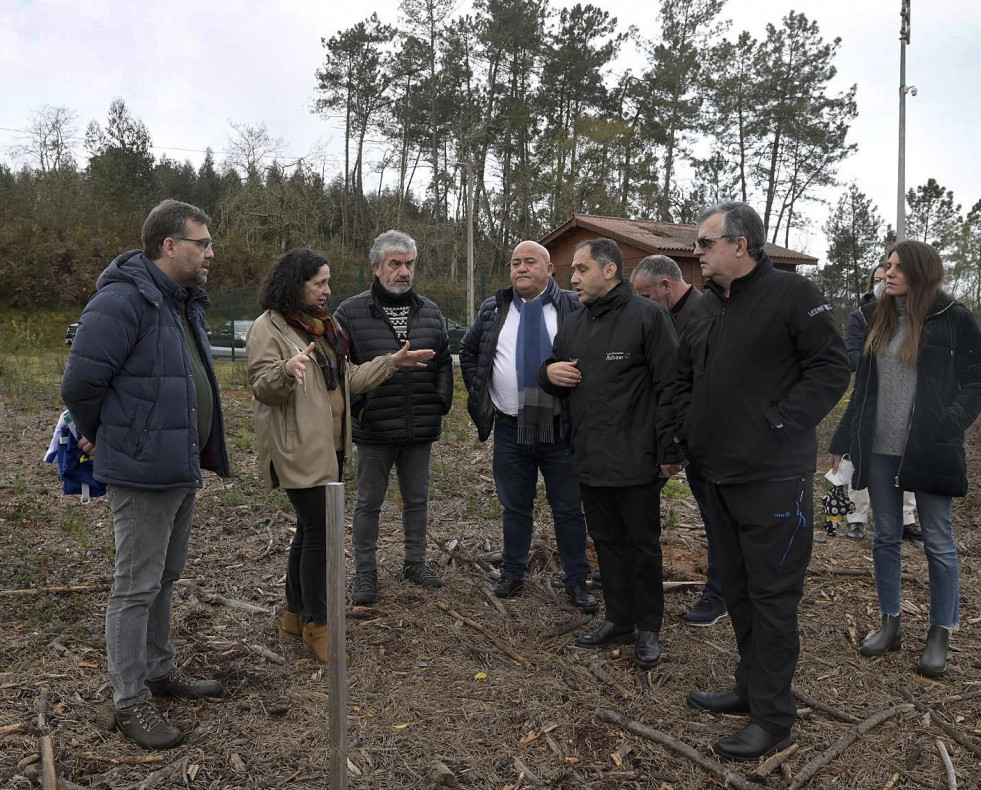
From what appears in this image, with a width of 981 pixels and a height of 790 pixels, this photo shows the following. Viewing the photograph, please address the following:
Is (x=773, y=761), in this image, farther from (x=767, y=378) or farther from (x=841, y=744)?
(x=767, y=378)

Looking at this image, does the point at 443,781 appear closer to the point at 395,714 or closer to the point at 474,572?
the point at 395,714

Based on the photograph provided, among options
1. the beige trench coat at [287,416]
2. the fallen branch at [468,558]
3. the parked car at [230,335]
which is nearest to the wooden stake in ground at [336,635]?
the beige trench coat at [287,416]

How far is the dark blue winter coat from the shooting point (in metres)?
2.96

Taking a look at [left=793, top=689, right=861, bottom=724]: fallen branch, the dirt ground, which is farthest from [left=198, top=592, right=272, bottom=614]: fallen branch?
[left=793, top=689, right=861, bottom=724]: fallen branch

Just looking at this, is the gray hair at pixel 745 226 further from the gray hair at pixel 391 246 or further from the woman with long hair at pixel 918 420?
the gray hair at pixel 391 246

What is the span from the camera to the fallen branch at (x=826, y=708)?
3.46 meters

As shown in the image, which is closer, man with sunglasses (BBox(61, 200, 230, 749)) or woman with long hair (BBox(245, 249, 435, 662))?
man with sunglasses (BBox(61, 200, 230, 749))

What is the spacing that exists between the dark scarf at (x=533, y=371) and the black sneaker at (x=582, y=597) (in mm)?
1008

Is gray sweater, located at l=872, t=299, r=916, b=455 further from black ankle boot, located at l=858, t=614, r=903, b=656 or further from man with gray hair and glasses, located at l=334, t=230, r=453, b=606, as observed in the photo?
man with gray hair and glasses, located at l=334, t=230, r=453, b=606

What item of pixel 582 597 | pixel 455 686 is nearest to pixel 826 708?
pixel 582 597

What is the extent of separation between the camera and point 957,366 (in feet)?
12.7

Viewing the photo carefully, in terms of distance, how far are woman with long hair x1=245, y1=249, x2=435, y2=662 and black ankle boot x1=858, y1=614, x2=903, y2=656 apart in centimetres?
299

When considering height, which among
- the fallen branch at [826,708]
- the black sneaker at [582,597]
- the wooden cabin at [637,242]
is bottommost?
the fallen branch at [826,708]

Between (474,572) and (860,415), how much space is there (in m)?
2.74
